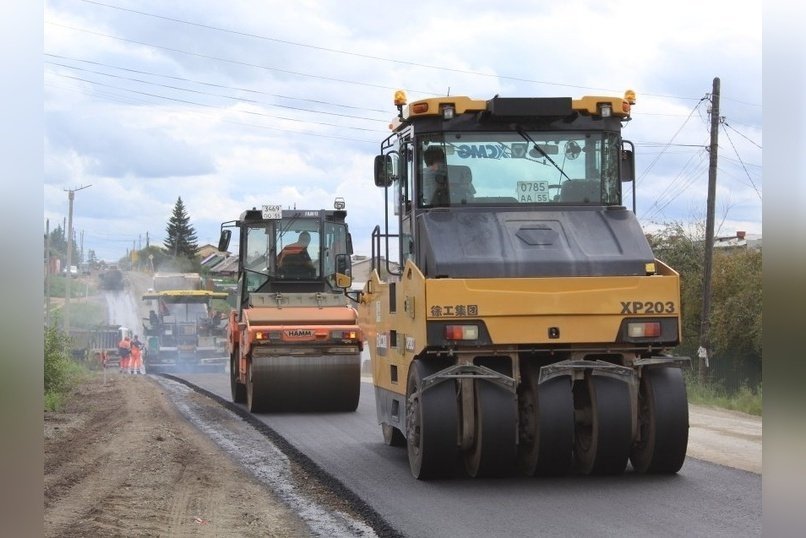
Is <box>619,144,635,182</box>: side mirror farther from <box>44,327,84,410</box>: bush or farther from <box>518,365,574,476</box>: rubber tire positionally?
<box>44,327,84,410</box>: bush

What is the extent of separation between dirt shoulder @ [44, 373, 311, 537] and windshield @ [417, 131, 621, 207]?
10.8 ft

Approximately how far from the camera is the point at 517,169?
10008mm

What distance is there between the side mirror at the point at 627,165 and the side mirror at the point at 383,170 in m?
2.35

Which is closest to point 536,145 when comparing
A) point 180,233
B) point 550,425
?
point 550,425

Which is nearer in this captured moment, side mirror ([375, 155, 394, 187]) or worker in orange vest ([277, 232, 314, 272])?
side mirror ([375, 155, 394, 187])

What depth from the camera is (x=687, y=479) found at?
9.22 metres

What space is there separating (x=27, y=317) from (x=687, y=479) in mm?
7889

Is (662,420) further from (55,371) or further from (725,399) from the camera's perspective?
(55,371)

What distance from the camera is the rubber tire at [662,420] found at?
9.08m

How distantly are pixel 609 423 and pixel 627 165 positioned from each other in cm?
267

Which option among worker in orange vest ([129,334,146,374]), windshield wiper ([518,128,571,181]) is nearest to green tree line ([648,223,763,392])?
windshield wiper ([518,128,571,181])

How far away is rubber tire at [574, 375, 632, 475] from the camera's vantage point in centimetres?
897

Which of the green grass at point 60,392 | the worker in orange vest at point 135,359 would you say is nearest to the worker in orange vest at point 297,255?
the green grass at point 60,392

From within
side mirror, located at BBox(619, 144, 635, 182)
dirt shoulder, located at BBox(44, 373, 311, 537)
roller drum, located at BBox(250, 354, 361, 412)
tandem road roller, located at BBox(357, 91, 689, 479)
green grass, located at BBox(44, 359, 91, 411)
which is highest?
side mirror, located at BBox(619, 144, 635, 182)
